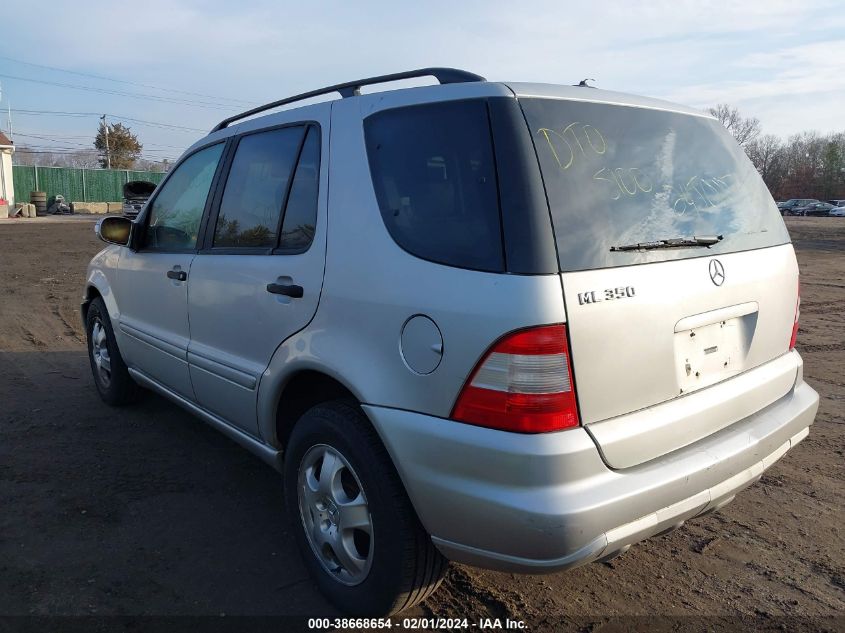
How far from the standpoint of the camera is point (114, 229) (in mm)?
4293

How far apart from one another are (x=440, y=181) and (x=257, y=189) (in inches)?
49.8

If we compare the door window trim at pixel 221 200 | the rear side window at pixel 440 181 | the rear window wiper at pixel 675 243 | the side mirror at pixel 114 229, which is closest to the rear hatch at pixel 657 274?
the rear window wiper at pixel 675 243

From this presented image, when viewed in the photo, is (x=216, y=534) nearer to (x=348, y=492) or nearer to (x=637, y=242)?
(x=348, y=492)

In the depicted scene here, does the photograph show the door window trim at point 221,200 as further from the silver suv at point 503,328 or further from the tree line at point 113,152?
the tree line at point 113,152

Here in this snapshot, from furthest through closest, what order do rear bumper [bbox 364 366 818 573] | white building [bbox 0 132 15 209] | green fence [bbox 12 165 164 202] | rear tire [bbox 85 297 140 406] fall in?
green fence [bbox 12 165 164 202] → white building [bbox 0 132 15 209] → rear tire [bbox 85 297 140 406] → rear bumper [bbox 364 366 818 573]

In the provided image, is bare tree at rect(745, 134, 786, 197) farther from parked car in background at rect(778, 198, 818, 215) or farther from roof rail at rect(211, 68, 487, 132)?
roof rail at rect(211, 68, 487, 132)

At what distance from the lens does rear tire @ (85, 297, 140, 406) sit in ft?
15.6

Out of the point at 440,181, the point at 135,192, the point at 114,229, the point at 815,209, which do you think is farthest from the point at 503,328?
the point at 815,209

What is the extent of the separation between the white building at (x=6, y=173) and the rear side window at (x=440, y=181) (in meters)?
40.2

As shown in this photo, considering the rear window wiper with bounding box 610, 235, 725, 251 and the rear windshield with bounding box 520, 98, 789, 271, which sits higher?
the rear windshield with bounding box 520, 98, 789, 271

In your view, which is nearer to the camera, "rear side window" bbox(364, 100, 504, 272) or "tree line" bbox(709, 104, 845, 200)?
"rear side window" bbox(364, 100, 504, 272)

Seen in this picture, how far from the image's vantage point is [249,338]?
3.02 meters

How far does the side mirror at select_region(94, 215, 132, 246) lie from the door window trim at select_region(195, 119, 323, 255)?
1.06 metres

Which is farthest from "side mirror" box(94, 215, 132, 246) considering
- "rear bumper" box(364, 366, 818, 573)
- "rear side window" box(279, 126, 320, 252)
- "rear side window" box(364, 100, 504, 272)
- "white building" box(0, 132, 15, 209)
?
"white building" box(0, 132, 15, 209)
